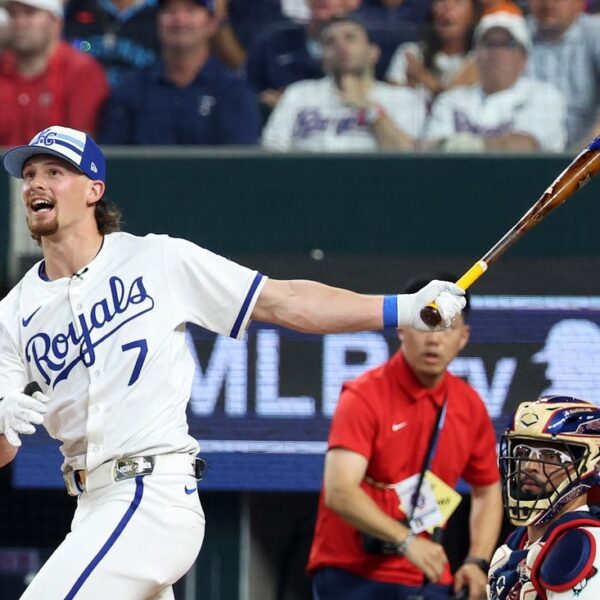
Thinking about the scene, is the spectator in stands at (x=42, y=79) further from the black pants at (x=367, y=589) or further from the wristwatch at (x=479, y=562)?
the wristwatch at (x=479, y=562)

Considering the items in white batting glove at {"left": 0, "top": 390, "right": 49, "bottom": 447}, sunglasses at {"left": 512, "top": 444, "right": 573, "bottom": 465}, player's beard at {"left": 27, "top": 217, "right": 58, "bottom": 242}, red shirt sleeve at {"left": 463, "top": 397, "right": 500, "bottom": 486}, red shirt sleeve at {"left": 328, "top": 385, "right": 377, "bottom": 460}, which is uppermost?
player's beard at {"left": 27, "top": 217, "right": 58, "bottom": 242}

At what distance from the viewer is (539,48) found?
7.41 m

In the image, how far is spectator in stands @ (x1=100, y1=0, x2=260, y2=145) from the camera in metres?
7.48

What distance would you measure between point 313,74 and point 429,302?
323 cm

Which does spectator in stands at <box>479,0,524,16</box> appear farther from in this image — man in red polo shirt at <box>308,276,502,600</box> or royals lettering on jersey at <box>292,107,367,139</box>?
man in red polo shirt at <box>308,276,502,600</box>

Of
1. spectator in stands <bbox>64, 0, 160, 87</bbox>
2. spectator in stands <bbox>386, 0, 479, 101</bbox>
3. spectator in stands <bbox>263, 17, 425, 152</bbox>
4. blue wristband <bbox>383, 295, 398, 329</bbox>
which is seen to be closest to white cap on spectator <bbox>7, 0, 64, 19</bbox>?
spectator in stands <bbox>64, 0, 160, 87</bbox>

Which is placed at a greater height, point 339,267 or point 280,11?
point 280,11

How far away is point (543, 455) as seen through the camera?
4.34 metres

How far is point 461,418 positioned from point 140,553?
7.48ft

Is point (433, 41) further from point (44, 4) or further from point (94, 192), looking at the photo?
Result: point (94, 192)

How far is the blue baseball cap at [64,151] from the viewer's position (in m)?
4.71

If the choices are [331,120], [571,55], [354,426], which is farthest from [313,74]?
[354,426]

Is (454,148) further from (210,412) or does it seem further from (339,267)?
(210,412)

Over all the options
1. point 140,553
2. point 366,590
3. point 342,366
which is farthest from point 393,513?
point 140,553
